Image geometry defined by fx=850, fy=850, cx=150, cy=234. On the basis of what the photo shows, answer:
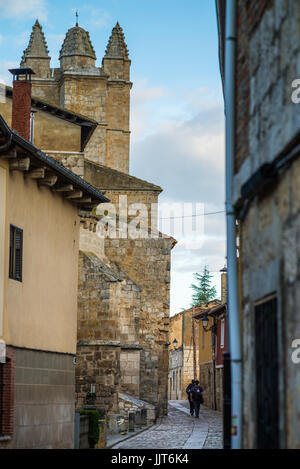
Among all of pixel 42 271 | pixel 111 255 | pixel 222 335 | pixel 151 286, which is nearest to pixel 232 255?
pixel 42 271

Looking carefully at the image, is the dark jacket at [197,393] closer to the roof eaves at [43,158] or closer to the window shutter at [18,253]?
the roof eaves at [43,158]

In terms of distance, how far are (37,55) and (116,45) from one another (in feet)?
17.8

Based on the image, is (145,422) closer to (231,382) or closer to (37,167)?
(37,167)

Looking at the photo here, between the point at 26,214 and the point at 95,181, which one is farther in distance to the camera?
the point at 95,181

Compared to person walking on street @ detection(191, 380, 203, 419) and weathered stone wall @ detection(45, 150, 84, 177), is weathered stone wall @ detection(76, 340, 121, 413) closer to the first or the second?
weathered stone wall @ detection(45, 150, 84, 177)

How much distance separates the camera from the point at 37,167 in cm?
1761

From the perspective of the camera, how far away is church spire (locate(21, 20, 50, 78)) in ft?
182

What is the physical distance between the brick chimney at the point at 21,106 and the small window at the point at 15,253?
23.5ft

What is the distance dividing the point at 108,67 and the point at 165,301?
2069cm

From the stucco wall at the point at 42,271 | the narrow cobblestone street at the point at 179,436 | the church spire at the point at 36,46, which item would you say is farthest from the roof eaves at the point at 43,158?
the church spire at the point at 36,46

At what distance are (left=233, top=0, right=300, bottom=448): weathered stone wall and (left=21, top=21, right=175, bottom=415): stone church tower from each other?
856 inches

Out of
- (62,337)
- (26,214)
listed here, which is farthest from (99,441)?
(26,214)

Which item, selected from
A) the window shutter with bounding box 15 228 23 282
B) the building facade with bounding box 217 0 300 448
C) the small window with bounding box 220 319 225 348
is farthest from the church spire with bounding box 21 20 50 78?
the building facade with bounding box 217 0 300 448

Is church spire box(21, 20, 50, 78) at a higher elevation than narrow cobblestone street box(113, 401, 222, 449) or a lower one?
higher
